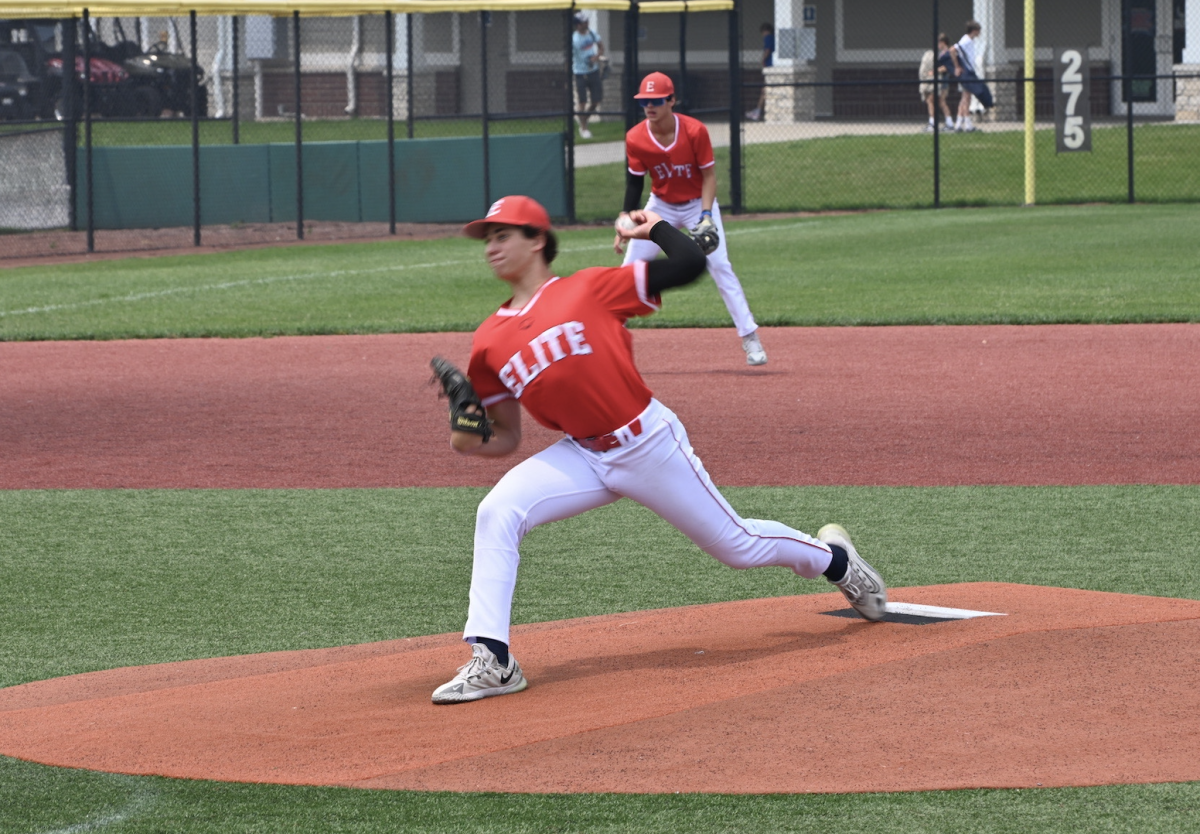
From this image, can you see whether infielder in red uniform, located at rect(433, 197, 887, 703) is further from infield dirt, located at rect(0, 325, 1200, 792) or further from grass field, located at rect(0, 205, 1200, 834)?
grass field, located at rect(0, 205, 1200, 834)

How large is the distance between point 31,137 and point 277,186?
350cm

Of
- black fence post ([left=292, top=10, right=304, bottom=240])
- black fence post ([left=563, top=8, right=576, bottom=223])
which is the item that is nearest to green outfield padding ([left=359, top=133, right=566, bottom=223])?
black fence post ([left=563, top=8, right=576, bottom=223])

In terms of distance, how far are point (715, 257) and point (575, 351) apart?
21.7ft

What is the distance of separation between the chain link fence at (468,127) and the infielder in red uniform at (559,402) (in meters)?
17.4

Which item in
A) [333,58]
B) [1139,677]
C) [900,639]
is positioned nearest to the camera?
[1139,677]

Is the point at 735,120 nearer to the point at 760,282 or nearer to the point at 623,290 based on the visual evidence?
the point at 760,282

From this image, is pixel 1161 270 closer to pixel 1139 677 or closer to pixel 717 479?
pixel 717 479

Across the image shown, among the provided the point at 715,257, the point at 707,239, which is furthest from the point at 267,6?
the point at 707,239

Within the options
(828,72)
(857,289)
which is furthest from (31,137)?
(828,72)

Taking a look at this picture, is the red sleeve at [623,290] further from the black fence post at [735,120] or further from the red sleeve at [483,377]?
the black fence post at [735,120]

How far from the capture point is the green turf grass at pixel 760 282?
1455cm

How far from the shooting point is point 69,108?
21031mm

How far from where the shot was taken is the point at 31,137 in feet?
70.9

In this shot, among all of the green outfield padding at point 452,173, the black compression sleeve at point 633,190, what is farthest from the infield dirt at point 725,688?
the green outfield padding at point 452,173
